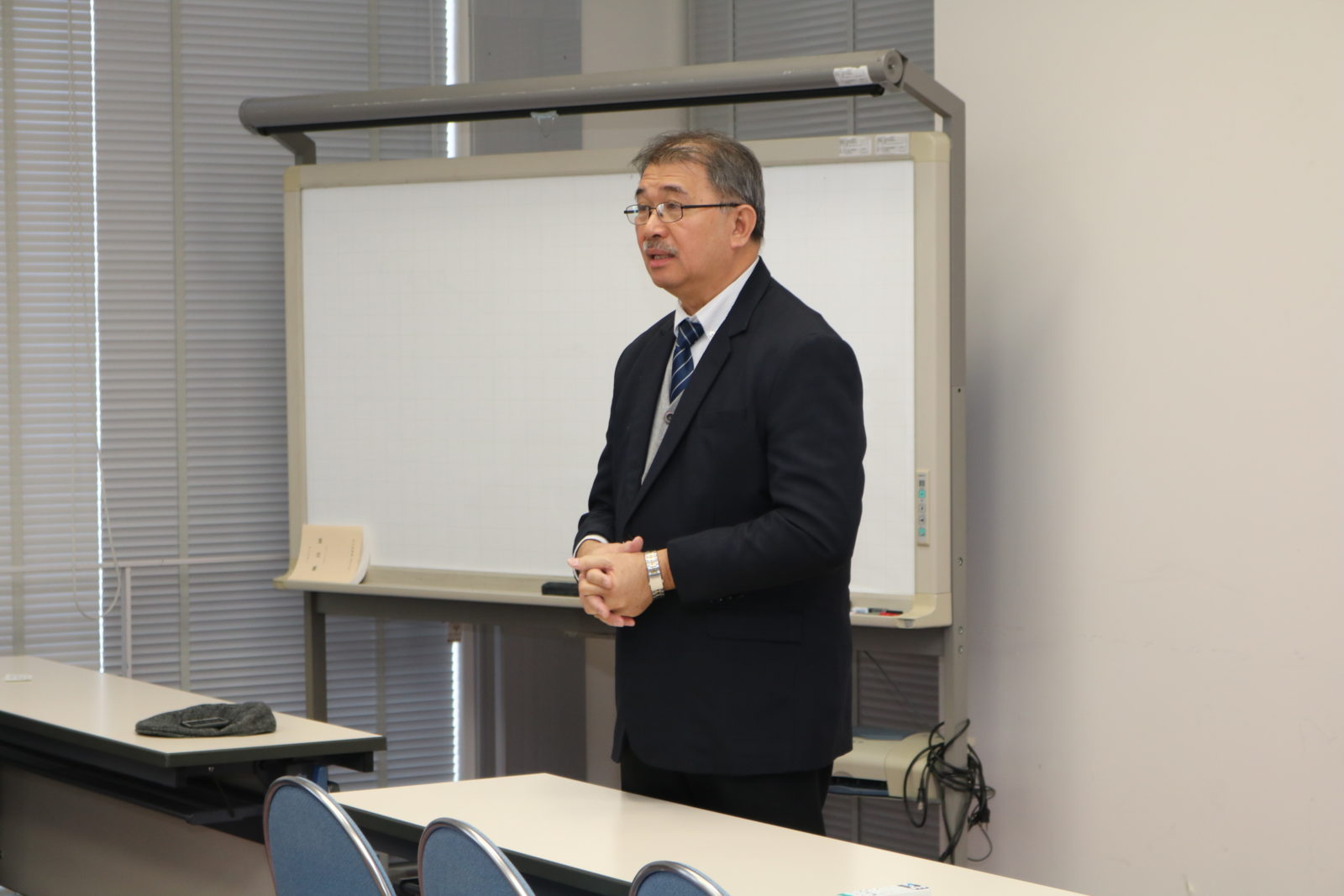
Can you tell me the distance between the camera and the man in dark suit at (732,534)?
1.68 m

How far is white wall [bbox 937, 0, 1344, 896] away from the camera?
108 inches

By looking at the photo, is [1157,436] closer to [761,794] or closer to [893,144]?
[893,144]

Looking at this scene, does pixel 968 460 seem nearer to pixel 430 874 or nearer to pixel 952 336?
pixel 952 336

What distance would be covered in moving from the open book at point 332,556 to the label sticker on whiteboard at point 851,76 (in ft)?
5.89

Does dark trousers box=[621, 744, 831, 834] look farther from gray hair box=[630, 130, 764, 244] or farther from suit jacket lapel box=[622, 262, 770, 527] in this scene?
gray hair box=[630, 130, 764, 244]

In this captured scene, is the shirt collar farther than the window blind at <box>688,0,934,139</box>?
No

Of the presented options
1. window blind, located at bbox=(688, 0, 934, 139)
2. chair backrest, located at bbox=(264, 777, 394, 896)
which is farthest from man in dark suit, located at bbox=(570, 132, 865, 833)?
window blind, located at bbox=(688, 0, 934, 139)

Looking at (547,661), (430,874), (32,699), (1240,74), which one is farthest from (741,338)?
(547,661)

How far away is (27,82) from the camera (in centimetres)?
377

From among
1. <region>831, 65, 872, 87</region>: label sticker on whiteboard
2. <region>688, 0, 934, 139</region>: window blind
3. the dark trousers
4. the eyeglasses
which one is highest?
<region>688, 0, 934, 139</region>: window blind

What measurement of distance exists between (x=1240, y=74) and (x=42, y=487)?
3.30 m

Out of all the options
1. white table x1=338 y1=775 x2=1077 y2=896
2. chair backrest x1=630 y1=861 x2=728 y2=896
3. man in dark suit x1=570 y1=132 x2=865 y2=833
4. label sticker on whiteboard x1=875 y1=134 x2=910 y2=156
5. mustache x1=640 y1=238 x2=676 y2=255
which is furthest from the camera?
label sticker on whiteboard x1=875 y1=134 x2=910 y2=156

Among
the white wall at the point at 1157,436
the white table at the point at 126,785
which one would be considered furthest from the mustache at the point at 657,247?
the white wall at the point at 1157,436

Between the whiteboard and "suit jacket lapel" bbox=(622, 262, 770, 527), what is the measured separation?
1337 millimetres
